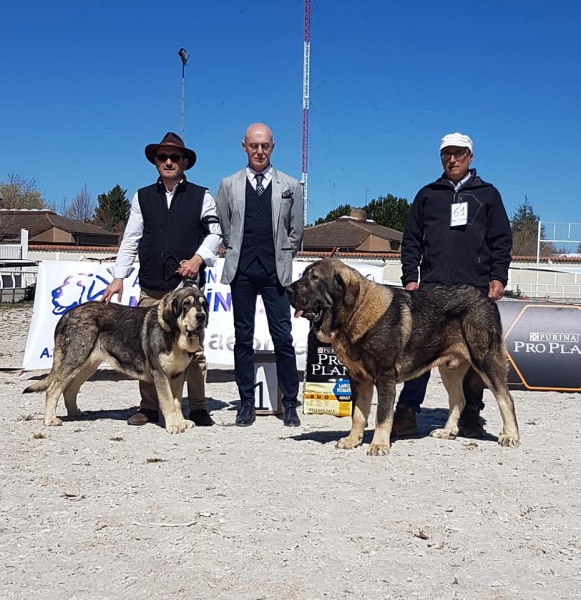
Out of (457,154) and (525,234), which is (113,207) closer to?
(525,234)

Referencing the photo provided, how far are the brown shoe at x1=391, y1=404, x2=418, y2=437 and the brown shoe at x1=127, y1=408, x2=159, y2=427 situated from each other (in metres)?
2.40

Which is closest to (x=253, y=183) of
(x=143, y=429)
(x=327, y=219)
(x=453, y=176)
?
(x=453, y=176)

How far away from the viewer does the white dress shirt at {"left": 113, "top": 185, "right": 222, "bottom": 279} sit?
6.73 m

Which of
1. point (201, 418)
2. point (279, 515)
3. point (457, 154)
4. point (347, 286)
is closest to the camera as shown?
point (279, 515)

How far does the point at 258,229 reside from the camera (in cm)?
667

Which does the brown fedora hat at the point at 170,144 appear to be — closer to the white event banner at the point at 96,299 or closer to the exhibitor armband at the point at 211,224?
the exhibitor armband at the point at 211,224

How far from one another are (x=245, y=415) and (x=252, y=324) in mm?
911

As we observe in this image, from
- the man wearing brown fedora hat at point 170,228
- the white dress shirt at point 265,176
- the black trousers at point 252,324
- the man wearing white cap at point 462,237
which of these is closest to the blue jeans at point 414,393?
the man wearing white cap at point 462,237

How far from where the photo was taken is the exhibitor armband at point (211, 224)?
6809 mm

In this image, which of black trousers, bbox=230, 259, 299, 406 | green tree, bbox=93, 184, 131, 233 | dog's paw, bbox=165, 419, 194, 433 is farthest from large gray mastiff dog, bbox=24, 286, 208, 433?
green tree, bbox=93, 184, 131, 233

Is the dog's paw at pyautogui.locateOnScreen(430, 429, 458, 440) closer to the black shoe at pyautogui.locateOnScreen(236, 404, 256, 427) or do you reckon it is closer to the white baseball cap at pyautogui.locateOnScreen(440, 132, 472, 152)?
the black shoe at pyautogui.locateOnScreen(236, 404, 256, 427)

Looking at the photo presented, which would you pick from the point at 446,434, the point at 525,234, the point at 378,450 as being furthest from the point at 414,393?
the point at 525,234

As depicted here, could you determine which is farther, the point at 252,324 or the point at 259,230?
the point at 252,324

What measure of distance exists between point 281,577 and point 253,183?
415cm
